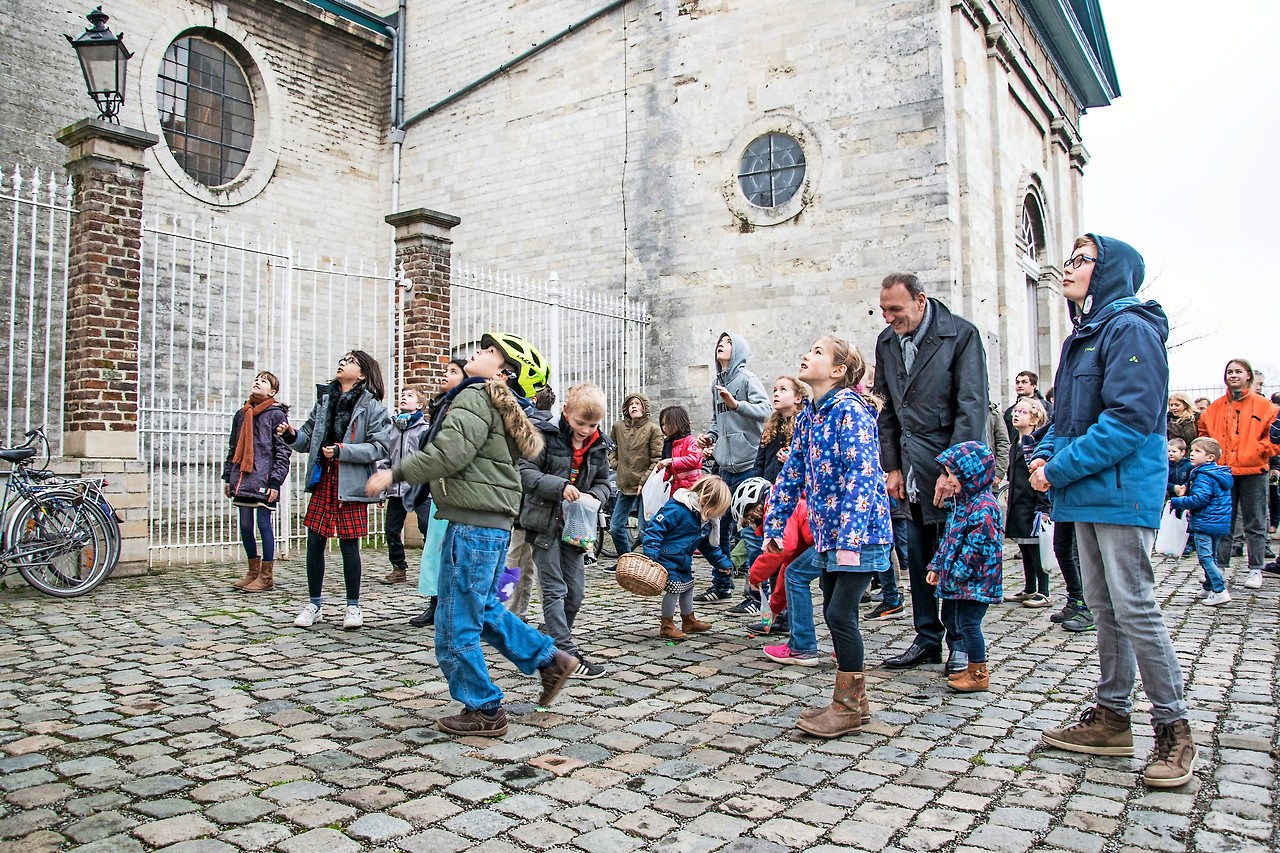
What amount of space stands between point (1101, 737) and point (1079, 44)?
15.8m

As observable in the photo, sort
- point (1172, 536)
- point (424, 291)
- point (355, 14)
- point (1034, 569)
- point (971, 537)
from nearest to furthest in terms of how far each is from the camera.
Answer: point (971, 537)
point (1034, 569)
point (1172, 536)
point (424, 291)
point (355, 14)

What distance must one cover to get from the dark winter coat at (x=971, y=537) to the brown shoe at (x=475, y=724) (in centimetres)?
222

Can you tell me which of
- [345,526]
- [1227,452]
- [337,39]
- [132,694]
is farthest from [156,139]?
[1227,452]

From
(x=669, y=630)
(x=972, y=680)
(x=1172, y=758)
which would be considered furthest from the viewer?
(x=669, y=630)

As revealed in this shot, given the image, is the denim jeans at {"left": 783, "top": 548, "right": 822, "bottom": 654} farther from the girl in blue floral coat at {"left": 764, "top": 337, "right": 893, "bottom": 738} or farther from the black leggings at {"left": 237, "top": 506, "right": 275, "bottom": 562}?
the black leggings at {"left": 237, "top": 506, "right": 275, "bottom": 562}

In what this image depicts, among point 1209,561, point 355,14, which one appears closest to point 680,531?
point 1209,561

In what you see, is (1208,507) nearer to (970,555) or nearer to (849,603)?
(970,555)

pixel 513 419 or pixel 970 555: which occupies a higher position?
pixel 513 419

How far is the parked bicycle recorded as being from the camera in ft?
23.0

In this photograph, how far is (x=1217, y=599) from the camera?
6949mm

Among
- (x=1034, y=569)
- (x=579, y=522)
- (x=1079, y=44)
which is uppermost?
(x=1079, y=44)

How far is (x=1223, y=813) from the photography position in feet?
9.75

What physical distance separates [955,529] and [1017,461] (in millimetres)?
2949

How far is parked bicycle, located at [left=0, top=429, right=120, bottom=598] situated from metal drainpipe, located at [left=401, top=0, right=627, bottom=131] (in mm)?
9557
